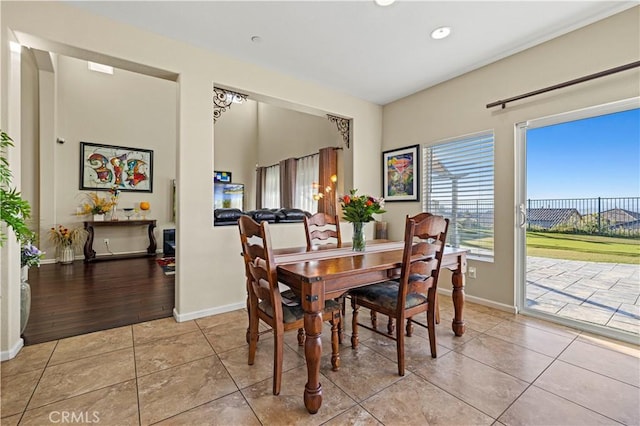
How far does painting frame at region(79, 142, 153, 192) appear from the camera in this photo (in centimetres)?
575

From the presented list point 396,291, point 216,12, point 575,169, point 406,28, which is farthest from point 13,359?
point 575,169

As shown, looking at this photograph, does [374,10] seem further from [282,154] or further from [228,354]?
[282,154]

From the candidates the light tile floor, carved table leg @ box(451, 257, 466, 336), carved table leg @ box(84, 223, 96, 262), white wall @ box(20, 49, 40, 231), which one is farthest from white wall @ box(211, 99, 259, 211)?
carved table leg @ box(451, 257, 466, 336)

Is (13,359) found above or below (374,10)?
below

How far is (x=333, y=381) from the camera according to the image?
177cm

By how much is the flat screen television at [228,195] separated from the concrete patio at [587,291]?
22.6ft

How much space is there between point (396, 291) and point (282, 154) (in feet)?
18.6

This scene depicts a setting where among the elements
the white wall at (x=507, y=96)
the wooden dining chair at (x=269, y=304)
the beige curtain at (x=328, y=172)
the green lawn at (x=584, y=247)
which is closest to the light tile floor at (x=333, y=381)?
the wooden dining chair at (x=269, y=304)

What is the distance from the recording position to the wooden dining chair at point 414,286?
72.3 inches

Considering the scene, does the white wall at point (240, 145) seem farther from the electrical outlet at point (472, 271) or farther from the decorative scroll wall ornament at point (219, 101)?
the electrical outlet at point (472, 271)

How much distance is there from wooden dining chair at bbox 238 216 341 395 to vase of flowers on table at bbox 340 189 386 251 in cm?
71

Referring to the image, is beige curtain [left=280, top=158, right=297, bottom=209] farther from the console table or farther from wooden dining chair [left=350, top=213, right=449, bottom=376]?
wooden dining chair [left=350, top=213, right=449, bottom=376]

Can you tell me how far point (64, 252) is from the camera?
5223mm

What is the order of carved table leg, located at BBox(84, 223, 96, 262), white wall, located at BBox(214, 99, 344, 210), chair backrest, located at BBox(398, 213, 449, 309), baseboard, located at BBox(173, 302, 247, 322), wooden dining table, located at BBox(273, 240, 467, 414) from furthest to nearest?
white wall, located at BBox(214, 99, 344, 210), carved table leg, located at BBox(84, 223, 96, 262), baseboard, located at BBox(173, 302, 247, 322), chair backrest, located at BBox(398, 213, 449, 309), wooden dining table, located at BBox(273, 240, 467, 414)
